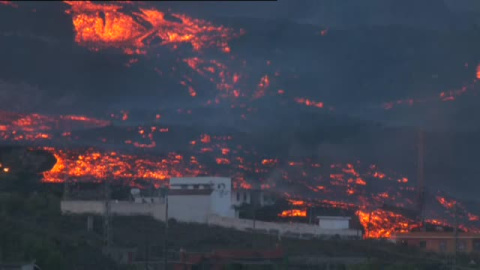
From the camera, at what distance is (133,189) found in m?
17.7

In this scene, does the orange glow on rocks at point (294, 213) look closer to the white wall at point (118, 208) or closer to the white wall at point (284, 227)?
the white wall at point (284, 227)

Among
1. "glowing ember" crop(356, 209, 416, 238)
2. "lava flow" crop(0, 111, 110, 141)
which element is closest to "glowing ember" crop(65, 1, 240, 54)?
"lava flow" crop(0, 111, 110, 141)

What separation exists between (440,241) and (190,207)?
3603 millimetres

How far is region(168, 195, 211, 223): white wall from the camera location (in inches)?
655

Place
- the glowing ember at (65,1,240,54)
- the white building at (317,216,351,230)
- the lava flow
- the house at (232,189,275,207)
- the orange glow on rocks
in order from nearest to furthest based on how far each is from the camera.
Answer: the glowing ember at (65,1,240,54)
the lava flow
the white building at (317,216,351,230)
the orange glow on rocks
the house at (232,189,275,207)

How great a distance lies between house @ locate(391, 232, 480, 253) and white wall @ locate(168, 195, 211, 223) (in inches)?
109

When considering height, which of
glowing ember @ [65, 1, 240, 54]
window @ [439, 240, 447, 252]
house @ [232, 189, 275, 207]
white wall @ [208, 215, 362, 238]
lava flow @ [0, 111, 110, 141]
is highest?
glowing ember @ [65, 1, 240, 54]

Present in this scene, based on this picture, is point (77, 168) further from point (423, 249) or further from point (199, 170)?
point (423, 249)

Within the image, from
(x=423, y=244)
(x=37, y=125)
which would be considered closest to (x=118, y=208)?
(x=37, y=125)

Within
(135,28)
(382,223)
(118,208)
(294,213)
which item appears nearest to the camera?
(135,28)

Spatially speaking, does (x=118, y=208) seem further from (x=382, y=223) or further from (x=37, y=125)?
(x=382, y=223)

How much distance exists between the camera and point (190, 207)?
16.8 meters

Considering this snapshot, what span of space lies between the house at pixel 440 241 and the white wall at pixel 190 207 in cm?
278

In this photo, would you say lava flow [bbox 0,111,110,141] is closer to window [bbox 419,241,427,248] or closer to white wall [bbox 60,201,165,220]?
white wall [bbox 60,201,165,220]
